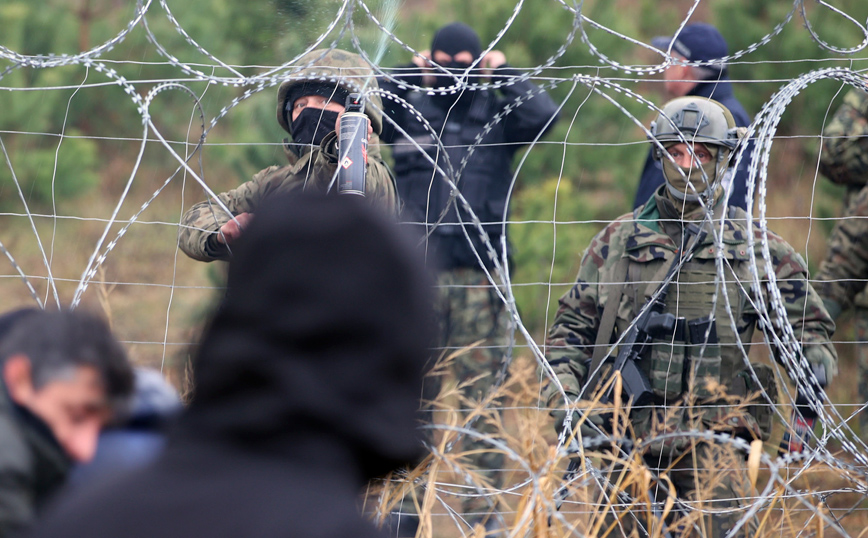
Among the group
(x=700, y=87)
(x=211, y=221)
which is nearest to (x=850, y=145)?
(x=700, y=87)

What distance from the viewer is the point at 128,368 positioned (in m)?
1.43

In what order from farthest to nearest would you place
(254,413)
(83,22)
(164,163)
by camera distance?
(164,163) → (83,22) → (254,413)

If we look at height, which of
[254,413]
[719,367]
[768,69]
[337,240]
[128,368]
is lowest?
[719,367]

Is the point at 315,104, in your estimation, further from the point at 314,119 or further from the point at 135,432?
the point at 135,432

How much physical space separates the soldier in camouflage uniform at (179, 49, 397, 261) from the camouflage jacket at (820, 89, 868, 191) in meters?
2.40

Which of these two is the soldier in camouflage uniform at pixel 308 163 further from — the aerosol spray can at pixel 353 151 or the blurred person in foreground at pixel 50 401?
the blurred person in foreground at pixel 50 401

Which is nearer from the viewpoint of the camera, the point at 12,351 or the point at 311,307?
the point at 311,307

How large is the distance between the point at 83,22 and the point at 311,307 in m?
8.59

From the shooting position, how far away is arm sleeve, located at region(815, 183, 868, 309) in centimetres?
436

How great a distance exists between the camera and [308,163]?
3084 millimetres

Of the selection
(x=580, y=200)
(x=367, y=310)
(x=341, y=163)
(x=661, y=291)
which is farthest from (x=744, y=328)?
(x=580, y=200)

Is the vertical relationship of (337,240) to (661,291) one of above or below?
above

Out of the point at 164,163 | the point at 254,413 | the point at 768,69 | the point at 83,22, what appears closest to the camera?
the point at 254,413

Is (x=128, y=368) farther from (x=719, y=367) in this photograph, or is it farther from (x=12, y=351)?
(x=719, y=367)
